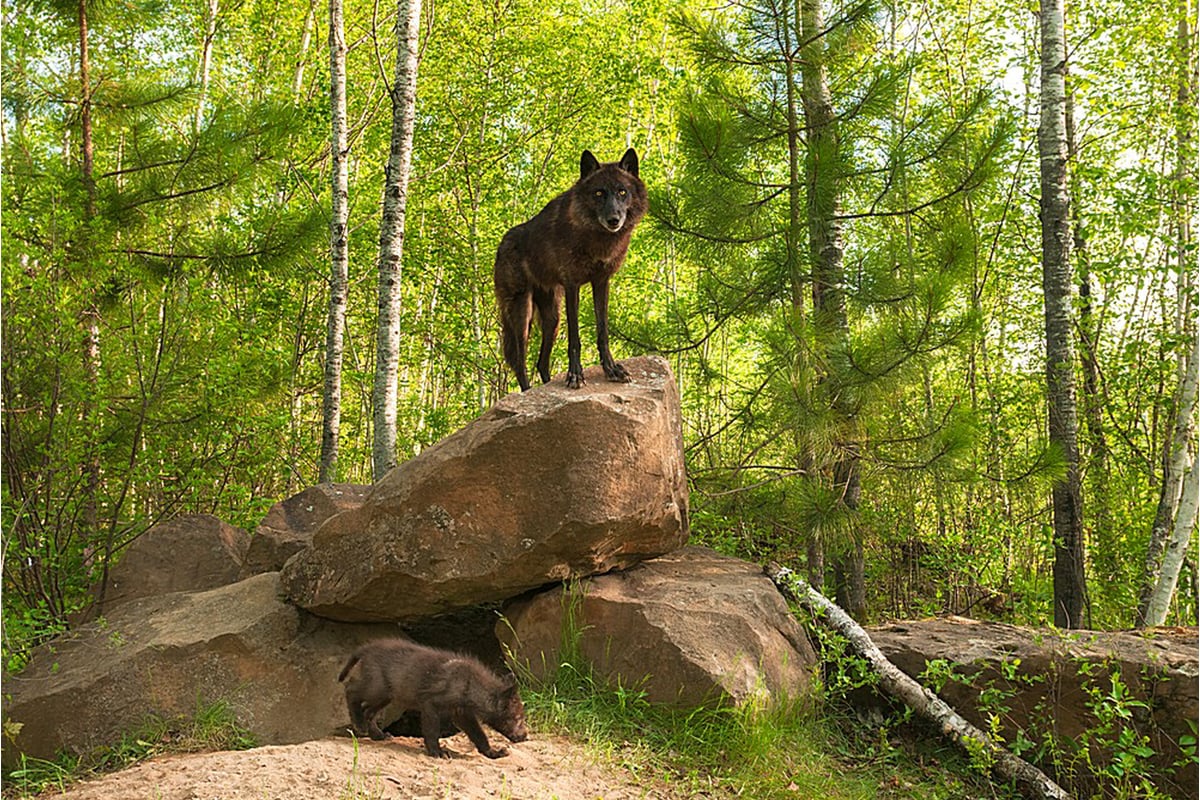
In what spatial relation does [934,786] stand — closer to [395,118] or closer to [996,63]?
[395,118]

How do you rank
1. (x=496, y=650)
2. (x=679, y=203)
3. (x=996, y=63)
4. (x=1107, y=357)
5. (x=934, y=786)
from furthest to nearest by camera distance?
(x=996, y=63) → (x=1107, y=357) → (x=679, y=203) → (x=496, y=650) → (x=934, y=786)

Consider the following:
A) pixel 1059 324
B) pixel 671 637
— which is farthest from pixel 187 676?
pixel 1059 324

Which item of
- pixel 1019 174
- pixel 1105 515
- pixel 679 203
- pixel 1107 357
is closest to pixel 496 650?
pixel 679 203

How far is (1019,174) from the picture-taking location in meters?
13.6

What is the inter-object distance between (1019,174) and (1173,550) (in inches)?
254

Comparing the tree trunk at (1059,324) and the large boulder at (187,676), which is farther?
the tree trunk at (1059,324)

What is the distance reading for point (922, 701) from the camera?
6.59m

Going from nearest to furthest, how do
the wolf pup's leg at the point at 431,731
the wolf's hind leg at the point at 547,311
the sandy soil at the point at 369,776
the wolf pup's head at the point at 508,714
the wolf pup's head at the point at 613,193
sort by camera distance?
the sandy soil at the point at 369,776 < the wolf pup's leg at the point at 431,731 < the wolf pup's head at the point at 508,714 < the wolf pup's head at the point at 613,193 < the wolf's hind leg at the point at 547,311

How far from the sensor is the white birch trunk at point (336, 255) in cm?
1157

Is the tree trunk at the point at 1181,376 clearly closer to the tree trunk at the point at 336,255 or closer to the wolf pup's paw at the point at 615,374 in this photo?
the wolf pup's paw at the point at 615,374

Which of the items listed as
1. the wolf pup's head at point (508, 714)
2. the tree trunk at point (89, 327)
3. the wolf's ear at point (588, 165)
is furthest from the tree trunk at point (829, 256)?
the tree trunk at point (89, 327)

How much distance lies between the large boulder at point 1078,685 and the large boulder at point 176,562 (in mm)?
5550

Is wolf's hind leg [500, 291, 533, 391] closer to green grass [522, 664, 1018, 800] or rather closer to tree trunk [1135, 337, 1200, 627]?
green grass [522, 664, 1018, 800]

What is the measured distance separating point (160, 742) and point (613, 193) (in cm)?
467
